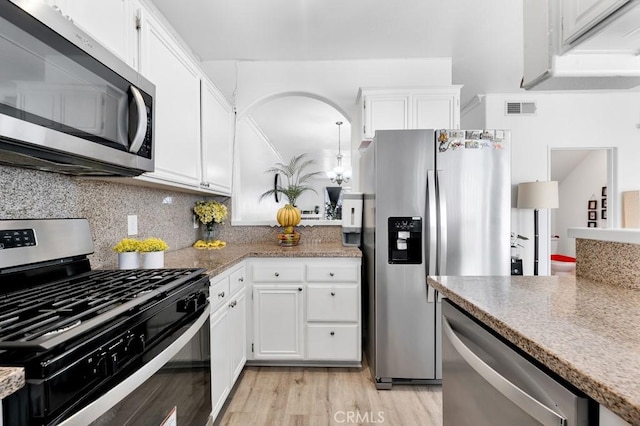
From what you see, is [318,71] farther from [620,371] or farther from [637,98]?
[637,98]

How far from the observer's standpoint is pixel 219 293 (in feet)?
5.83

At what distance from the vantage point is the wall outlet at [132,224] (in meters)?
1.90

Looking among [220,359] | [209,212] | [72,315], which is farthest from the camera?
[209,212]

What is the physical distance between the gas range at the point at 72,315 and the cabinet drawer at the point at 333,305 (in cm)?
108

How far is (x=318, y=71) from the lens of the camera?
10.2 ft

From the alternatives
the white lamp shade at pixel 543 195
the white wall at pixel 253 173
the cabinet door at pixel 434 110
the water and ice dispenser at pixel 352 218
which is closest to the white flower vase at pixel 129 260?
the water and ice dispenser at pixel 352 218

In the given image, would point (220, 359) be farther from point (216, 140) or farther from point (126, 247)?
point (216, 140)

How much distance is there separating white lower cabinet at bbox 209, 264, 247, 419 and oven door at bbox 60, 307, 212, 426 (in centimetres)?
18

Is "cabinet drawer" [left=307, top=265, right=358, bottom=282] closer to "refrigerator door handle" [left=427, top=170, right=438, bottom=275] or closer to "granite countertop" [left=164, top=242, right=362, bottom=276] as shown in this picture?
"granite countertop" [left=164, top=242, right=362, bottom=276]

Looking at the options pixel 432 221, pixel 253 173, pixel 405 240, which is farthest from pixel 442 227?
pixel 253 173

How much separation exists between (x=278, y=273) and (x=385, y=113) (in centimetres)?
164

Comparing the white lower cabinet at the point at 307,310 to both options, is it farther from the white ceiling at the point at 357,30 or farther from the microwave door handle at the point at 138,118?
the white ceiling at the point at 357,30

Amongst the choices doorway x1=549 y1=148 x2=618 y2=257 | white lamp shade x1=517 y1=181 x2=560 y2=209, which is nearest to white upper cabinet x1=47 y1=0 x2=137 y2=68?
white lamp shade x1=517 y1=181 x2=560 y2=209

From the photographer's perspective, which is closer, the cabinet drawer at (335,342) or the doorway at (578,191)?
the cabinet drawer at (335,342)
